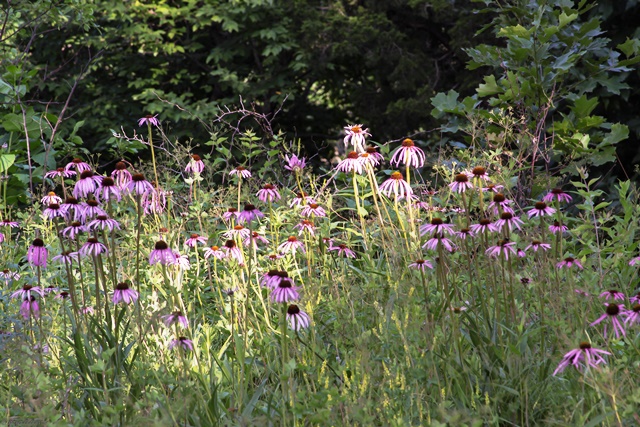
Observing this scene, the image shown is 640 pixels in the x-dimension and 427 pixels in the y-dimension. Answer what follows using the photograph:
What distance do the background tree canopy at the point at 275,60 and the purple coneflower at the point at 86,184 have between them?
19.7ft

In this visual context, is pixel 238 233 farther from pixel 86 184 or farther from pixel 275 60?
pixel 275 60

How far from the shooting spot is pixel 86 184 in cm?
253

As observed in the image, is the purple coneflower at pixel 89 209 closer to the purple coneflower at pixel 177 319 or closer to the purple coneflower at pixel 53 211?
Result: the purple coneflower at pixel 53 211

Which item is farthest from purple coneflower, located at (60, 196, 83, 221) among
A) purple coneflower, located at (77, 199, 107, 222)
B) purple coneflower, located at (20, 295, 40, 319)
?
purple coneflower, located at (20, 295, 40, 319)

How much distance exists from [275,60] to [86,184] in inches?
366

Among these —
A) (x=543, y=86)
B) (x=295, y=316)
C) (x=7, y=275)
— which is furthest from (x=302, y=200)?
(x=543, y=86)

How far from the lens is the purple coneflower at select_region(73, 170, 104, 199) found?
251cm

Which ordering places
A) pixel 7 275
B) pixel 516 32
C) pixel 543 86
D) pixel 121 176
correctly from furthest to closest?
pixel 543 86
pixel 516 32
pixel 7 275
pixel 121 176

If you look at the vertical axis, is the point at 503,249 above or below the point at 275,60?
below

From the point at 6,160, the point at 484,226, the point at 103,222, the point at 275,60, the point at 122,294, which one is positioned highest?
the point at 275,60

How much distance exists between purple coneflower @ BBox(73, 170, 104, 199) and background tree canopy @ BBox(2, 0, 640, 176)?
6016 mm

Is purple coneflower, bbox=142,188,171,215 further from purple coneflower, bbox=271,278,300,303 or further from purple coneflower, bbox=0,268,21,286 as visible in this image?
purple coneflower, bbox=271,278,300,303

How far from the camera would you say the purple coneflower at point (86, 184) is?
2514 mm

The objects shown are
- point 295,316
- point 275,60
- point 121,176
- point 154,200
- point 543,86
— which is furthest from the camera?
point 275,60
